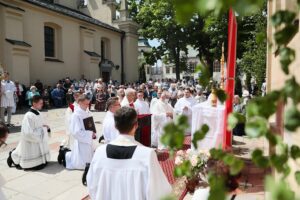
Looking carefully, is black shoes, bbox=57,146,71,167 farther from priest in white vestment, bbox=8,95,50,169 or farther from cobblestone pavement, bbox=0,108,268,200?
priest in white vestment, bbox=8,95,50,169

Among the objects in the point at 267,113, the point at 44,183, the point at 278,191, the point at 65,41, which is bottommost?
the point at 44,183

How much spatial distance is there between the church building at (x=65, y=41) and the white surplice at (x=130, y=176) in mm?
16173

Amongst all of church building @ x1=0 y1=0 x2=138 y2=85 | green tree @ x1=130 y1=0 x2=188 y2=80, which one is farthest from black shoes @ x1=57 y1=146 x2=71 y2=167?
green tree @ x1=130 y1=0 x2=188 y2=80

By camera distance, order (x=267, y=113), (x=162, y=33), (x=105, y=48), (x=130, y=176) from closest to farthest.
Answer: (x=267, y=113)
(x=130, y=176)
(x=105, y=48)
(x=162, y=33)

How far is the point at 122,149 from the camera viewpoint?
3.10 meters

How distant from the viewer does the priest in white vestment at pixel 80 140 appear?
7.01 meters

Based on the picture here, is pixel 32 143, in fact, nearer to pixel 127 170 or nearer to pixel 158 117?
pixel 158 117

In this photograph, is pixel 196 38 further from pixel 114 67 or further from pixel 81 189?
pixel 81 189

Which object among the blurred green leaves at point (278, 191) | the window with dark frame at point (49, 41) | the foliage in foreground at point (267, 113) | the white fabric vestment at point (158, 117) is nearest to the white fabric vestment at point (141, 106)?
the white fabric vestment at point (158, 117)

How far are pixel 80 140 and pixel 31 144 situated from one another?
1.00 metres

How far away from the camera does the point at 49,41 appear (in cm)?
2200

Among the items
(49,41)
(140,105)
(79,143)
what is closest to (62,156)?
(79,143)

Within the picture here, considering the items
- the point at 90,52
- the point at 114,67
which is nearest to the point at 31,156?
the point at 90,52

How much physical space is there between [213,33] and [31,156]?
25.0 meters
